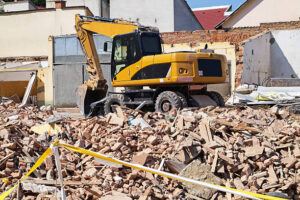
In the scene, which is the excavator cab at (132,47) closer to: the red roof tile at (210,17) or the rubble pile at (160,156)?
the rubble pile at (160,156)

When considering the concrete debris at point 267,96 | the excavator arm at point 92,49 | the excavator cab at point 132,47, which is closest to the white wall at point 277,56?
the concrete debris at point 267,96

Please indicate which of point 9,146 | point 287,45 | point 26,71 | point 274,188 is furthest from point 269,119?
point 26,71

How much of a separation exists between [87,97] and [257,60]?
993 cm

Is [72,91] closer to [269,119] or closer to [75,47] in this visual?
[75,47]

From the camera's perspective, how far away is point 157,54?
12.3 metres

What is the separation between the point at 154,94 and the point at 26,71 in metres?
11.0

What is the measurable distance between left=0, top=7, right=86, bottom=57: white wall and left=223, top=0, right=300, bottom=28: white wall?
39.0 ft

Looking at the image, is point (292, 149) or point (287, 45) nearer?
point (292, 149)

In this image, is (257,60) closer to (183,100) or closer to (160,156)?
(183,100)

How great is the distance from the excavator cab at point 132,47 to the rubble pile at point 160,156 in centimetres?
290

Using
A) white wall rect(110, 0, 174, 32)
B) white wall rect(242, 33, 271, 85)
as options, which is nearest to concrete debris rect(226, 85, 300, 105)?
white wall rect(242, 33, 271, 85)

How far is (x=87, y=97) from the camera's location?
44.0ft

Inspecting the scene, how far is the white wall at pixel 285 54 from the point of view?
68.3 ft

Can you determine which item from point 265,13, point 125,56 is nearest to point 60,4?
point 265,13
